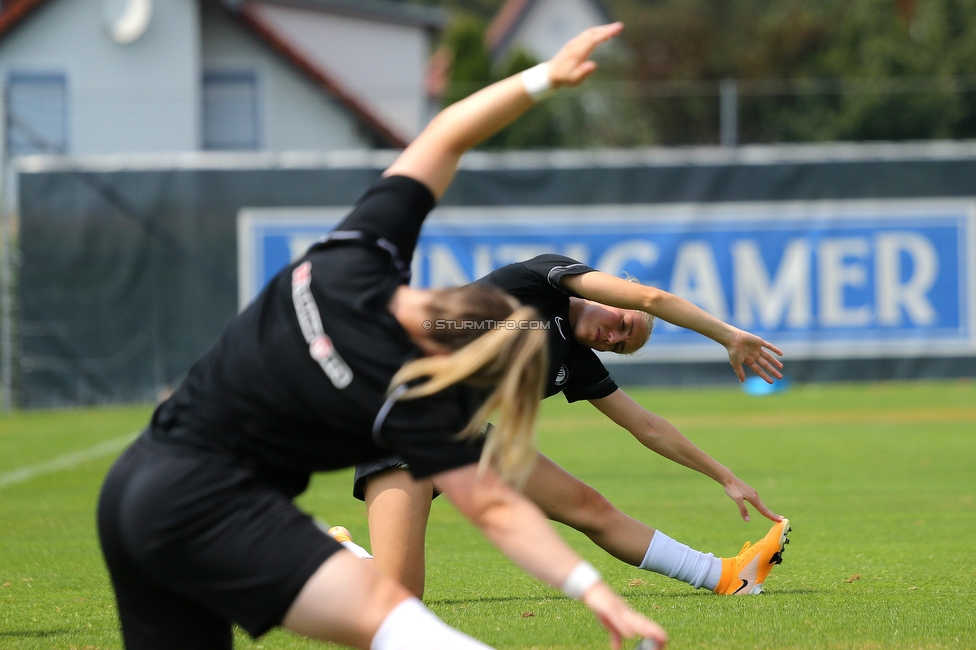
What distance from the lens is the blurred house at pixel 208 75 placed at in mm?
18219

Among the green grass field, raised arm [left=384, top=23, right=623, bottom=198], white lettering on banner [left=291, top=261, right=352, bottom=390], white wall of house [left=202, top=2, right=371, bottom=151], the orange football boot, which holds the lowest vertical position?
the green grass field

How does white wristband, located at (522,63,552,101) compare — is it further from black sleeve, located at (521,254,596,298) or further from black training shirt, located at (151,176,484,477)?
black sleeve, located at (521,254,596,298)

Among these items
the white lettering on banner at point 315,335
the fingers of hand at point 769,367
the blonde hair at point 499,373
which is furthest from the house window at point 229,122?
the blonde hair at point 499,373

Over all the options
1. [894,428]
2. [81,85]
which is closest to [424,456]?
[894,428]

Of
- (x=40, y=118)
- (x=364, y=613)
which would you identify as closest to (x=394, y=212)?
(x=364, y=613)

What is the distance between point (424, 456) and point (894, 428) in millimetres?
10705

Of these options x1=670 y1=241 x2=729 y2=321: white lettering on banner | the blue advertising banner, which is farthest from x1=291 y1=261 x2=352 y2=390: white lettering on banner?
x1=670 y1=241 x2=729 y2=321: white lettering on banner

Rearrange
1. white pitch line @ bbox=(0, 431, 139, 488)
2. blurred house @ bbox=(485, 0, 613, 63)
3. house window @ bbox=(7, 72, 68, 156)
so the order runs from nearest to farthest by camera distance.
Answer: white pitch line @ bbox=(0, 431, 139, 488) → house window @ bbox=(7, 72, 68, 156) → blurred house @ bbox=(485, 0, 613, 63)

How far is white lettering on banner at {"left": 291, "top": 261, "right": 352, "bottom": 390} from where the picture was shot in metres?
2.94

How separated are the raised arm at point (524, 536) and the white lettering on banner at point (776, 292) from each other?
46.1 feet

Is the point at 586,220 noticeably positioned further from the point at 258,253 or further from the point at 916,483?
the point at 916,483

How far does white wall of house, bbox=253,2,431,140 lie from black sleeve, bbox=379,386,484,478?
29.9 meters

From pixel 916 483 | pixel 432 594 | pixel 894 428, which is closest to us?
pixel 432 594

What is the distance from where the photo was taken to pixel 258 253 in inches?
650
